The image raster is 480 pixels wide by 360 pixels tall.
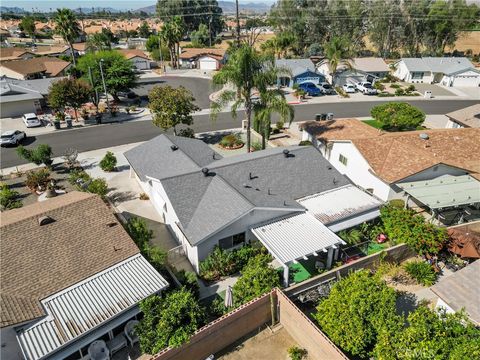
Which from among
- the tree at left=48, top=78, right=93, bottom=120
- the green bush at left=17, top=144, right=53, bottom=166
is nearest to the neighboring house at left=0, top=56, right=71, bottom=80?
the tree at left=48, top=78, right=93, bottom=120

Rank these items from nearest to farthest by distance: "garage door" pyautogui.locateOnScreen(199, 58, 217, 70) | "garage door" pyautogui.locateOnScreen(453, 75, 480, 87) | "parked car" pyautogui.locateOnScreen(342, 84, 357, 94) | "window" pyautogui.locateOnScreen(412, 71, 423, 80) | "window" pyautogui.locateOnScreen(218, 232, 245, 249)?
"window" pyautogui.locateOnScreen(218, 232, 245, 249), "parked car" pyautogui.locateOnScreen(342, 84, 357, 94), "garage door" pyautogui.locateOnScreen(453, 75, 480, 87), "window" pyautogui.locateOnScreen(412, 71, 423, 80), "garage door" pyautogui.locateOnScreen(199, 58, 217, 70)

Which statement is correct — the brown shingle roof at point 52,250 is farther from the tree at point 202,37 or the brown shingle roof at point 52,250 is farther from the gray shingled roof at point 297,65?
the tree at point 202,37

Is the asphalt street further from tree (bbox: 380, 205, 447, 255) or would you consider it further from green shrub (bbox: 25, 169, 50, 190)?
tree (bbox: 380, 205, 447, 255)

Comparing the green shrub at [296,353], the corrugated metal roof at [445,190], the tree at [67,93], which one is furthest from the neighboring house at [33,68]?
the green shrub at [296,353]

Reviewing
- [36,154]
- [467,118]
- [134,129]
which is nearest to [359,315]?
[36,154]

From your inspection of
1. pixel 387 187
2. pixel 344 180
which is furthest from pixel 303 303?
pixel 387 187

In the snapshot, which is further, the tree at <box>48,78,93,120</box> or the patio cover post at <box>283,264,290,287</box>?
the tree at <box>48,78,93,120</box>
